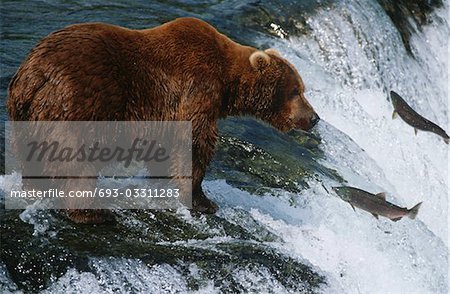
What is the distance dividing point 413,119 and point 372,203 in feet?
8.78

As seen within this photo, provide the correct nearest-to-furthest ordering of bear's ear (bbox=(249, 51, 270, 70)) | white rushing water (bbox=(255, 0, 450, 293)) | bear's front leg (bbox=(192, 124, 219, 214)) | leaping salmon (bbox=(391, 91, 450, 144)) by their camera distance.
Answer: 1. bear's front leg (bbox=(192, 124, 219, 214))
2. bear's ear (bbox=(249, 51, 270, 70))
3. white rushing water (bbox=(255, 0, 450, 293))
4. leaping salmon (bbox=(391, 91, 450, 144))

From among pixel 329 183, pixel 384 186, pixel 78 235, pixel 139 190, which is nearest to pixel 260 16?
pixel 384 186

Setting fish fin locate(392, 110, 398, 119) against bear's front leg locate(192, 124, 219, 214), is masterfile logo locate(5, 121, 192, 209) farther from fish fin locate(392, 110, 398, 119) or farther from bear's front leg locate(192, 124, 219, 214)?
fish fin locate(392, 110, 398, 119)

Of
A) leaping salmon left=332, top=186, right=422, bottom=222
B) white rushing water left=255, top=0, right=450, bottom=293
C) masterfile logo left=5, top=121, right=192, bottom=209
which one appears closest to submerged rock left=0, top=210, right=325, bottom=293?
masterfile logo left=5, top=121, right=192, bottom=209

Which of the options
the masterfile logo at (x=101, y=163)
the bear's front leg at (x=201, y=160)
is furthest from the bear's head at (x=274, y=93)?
the masterfile logo at (x=101, y=163)

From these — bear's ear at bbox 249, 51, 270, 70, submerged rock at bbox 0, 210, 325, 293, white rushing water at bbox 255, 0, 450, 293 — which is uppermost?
bear's ear at bbox 249, 51, 270, 70

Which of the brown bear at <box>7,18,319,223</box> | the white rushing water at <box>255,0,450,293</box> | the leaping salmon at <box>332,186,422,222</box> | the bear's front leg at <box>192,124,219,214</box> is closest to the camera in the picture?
the brown bear at <box>7,18,319,223</box>

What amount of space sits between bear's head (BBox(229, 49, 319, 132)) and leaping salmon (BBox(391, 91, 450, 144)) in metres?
3.41

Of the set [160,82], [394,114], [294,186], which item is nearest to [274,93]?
[160,82]

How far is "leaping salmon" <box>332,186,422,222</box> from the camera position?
24.2 ft

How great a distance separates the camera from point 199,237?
5969 mm

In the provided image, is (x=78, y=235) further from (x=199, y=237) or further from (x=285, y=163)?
(x=285, y=163)

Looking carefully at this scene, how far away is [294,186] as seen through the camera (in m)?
7.50

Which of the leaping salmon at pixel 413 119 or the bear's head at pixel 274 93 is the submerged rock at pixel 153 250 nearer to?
the bear's head at pixel 274 93
